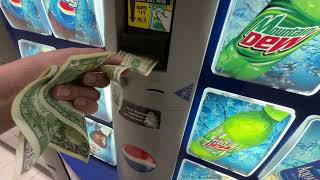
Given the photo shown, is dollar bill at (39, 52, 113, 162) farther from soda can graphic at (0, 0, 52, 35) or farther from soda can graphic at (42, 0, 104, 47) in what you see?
soda can graphic at (0, 0, 52, 35)

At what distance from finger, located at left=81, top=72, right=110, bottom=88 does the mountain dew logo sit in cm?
38

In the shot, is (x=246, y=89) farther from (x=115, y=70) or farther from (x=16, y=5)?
(x=16, y=5)

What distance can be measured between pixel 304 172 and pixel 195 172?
39 cm

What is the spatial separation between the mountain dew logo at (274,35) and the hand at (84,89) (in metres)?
0.33

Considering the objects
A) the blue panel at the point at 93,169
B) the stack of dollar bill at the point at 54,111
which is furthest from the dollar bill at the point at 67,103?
the blue panel at the point at 93,169

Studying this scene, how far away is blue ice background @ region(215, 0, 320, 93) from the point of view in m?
0.56

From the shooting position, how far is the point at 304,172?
2.54 feet

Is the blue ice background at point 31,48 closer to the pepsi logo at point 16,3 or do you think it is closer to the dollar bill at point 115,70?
the pepsi logo at point 16,3

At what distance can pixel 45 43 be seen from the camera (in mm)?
1053

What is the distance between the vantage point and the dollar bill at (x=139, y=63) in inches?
24.6

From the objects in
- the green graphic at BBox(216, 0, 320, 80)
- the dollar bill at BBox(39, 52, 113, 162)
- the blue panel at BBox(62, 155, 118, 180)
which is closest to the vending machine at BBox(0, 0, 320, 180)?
the green graphic at BBox(216, 0, 320, 80)

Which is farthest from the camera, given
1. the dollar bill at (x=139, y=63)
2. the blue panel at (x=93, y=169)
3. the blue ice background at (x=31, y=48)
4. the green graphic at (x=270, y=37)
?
the blue panel at (x=93, y=169)

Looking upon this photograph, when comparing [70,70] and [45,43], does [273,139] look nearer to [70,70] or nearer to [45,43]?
[70,70]

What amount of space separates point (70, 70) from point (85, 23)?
34 centimetres
